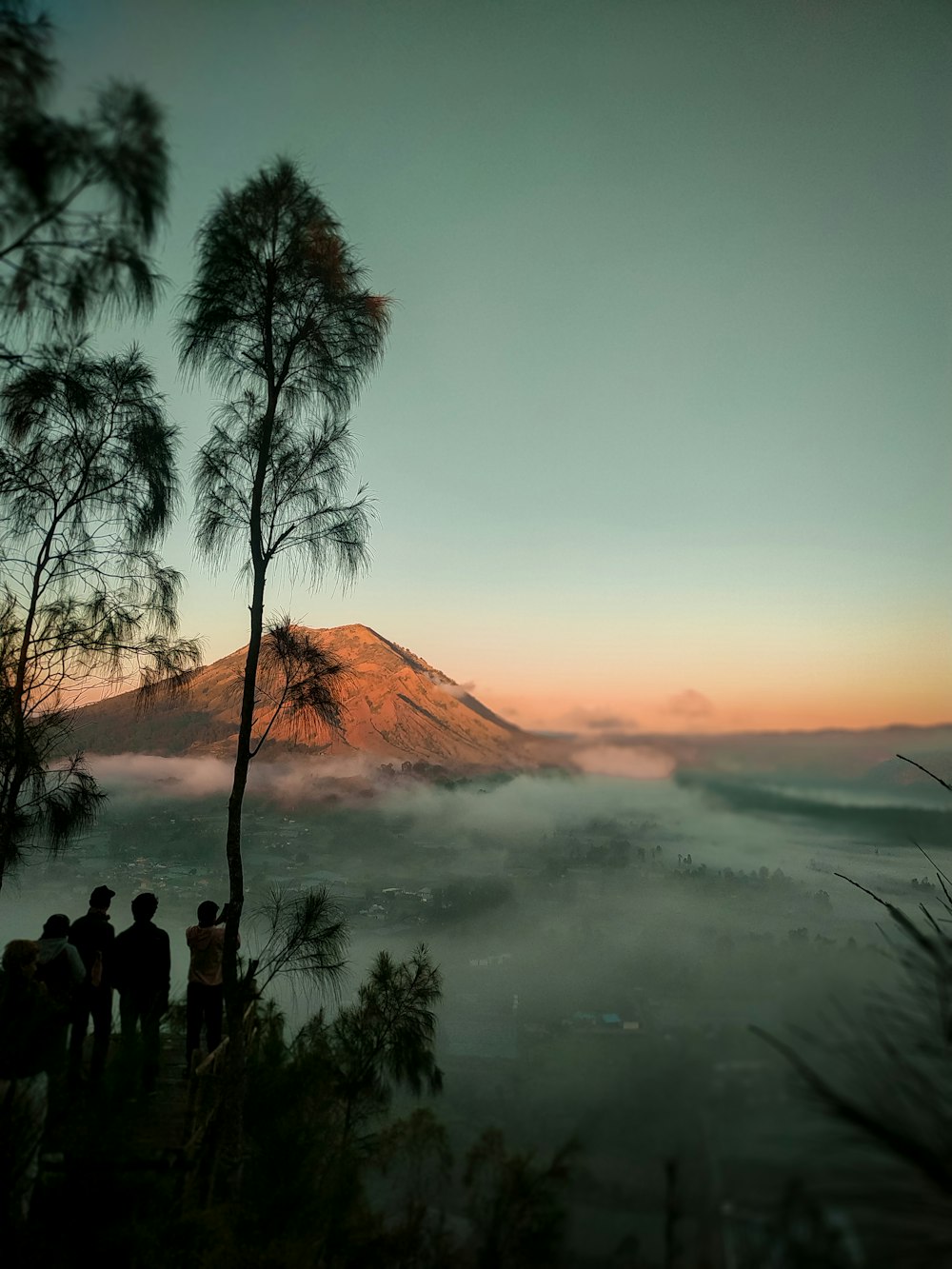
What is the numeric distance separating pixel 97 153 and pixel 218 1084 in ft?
27.4

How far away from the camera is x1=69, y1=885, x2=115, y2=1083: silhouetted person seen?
6.40m

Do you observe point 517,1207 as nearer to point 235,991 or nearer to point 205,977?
point 205,977

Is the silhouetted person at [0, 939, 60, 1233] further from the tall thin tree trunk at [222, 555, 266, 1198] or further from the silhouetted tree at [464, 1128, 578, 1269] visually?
the tall thin tree trunk at [222, 555, 266, 1198]

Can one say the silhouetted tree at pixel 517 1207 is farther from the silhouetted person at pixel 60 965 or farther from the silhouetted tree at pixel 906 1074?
the silhouetted person at pixel 60 965

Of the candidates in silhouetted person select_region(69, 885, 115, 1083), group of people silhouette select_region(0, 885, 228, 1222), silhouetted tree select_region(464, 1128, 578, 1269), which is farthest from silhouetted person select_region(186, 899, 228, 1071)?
silhouetted tree select_region(464, 1128, 578, 1269)

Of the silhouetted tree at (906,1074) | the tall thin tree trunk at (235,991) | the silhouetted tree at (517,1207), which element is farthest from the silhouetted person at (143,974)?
the silhouetted tree at (906,1074)

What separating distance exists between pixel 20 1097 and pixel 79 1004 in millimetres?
2203

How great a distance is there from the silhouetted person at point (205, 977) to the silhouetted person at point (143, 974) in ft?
1.39

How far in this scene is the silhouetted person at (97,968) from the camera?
6398 mm

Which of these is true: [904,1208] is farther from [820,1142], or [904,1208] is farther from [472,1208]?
[472,1208]

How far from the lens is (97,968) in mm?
6570

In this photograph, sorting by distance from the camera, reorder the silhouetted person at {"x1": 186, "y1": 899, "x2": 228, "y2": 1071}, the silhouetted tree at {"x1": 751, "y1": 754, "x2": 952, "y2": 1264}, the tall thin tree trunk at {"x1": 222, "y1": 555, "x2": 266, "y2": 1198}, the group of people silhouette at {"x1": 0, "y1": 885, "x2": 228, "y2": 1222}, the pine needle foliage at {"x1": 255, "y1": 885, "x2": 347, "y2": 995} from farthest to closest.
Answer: the pine needle foliage at {"x1": 255, "y1": 885, "x2": 347, "y2": 995}, the tall thin tree trunk at {"x1": 222, "y1": 555, "x2": 266, "y2": 1198}, the silhouetted person at {"x1": 186, "y1": 899, "x2": 228, "y2": 1071}, the group of people silhouette at {"x1": 0, "y1": 885, "x2": 228, "y2": 1222}, the silhouetted tree at {"x1": 751, "y1": 754, "x2": 952, "y2": 1264}

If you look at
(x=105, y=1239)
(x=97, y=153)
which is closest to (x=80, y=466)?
(x=97, y=153)

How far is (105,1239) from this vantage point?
539cm
